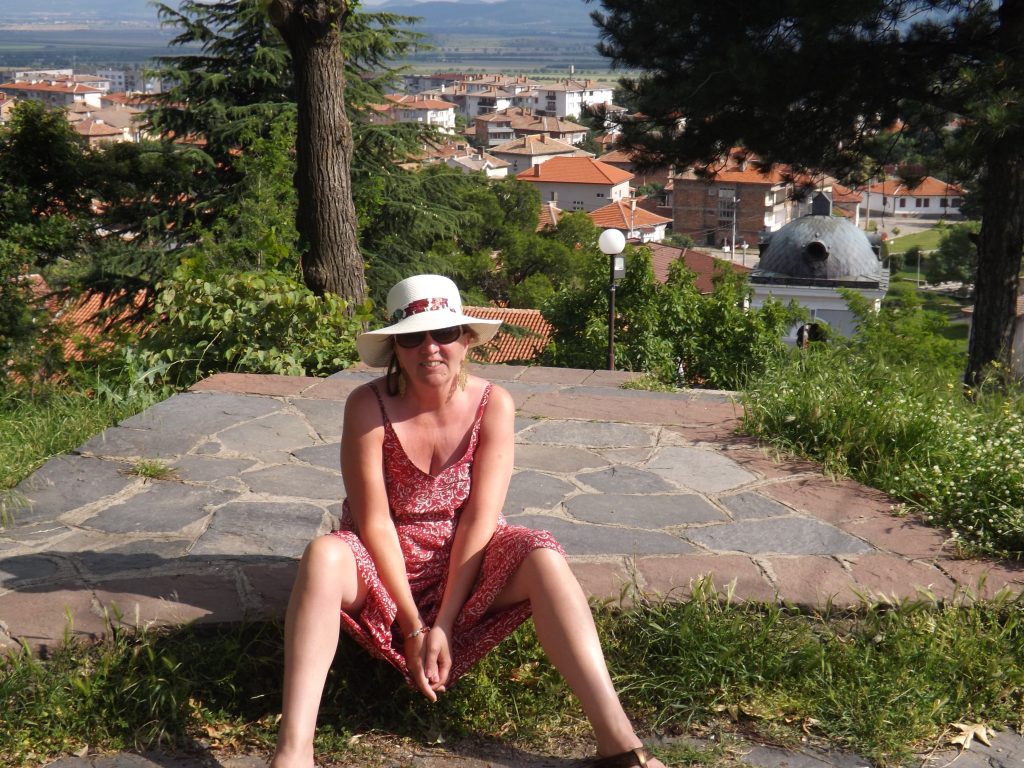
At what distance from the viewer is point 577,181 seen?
2849 inches

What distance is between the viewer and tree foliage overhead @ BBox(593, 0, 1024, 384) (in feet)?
25.5

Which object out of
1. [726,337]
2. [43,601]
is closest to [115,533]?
[43,601]

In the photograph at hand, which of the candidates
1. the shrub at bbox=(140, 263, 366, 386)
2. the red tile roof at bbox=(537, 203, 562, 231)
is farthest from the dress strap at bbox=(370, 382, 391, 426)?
the red tile roof at bbox=(537, 203, 562, 231)

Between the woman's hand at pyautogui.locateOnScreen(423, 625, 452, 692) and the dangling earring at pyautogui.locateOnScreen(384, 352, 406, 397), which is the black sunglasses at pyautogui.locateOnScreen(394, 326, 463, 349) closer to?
the dangling earring at pyautogui.locateOnScreen(384, 352, 406, 397)

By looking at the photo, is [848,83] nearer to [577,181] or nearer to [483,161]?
[577,181]

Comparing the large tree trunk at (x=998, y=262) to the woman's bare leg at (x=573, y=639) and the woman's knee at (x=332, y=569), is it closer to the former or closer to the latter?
the woman's bare leg at (x=573, y=639)

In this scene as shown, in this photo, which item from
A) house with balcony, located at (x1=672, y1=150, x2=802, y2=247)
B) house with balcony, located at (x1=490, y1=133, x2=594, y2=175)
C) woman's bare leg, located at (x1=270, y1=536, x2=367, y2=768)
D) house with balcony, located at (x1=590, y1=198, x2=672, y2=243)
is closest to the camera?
woman's bare leg, located at (x1=270, y1=536, x2=367, y2=768)

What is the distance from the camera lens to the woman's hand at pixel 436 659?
2.09 metres

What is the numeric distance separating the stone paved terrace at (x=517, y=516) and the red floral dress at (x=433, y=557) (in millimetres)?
347

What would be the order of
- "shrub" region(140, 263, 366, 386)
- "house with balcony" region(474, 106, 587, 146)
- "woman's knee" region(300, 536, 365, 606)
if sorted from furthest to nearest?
"house with balcony" region(474, 106, 587, 146) → "shrub" region(140, 263, 366, 386) → "woman's knee" region(300, 536, 365, 606)

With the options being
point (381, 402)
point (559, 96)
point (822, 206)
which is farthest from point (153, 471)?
point (559, 96)

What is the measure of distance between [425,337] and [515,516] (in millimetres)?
944

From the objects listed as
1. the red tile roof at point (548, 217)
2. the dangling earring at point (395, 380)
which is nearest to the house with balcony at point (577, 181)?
the red tile roof at point (548, 217)

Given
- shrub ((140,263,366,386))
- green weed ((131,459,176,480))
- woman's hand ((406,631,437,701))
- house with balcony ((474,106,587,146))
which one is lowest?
woman's hand ((406,631,437,701))
